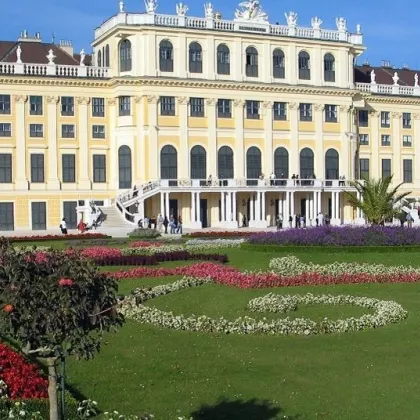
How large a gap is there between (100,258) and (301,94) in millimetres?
39410

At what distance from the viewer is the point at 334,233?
32.7m

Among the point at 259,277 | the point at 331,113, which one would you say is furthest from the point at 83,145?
the point at 259,277

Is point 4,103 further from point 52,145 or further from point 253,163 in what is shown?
point 253,163

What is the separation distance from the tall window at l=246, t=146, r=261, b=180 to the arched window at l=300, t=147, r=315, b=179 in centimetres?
369

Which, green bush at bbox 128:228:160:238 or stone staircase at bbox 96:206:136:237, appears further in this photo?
stone staircase at bbox 96:206:136:237

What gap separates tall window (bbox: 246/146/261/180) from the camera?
2518 inches

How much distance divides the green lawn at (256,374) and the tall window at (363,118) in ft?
177

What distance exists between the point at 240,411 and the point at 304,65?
186ft

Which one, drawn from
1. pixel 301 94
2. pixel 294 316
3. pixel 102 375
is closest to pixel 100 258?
pixel 294 316

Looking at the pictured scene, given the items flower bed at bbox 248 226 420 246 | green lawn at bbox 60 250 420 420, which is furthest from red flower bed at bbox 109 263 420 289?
flower bed at bbox 248 226 420 246

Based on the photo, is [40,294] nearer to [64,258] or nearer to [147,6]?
[64,258]

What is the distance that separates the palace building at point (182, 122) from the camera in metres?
58.9

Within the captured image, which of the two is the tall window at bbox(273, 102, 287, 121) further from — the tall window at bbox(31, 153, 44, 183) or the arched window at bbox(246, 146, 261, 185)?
the tall window at bbox(31, 153, 44, 183)

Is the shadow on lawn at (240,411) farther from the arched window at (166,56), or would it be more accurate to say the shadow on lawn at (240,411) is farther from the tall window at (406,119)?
the tall window at (406,119)
